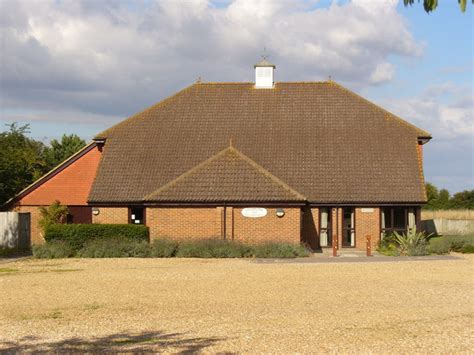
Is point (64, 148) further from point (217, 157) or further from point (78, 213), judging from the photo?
point (217, 157)

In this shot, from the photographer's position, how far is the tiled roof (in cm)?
3650

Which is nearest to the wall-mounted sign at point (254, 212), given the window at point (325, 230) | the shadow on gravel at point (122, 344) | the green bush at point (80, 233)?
the window at point (325, 230)

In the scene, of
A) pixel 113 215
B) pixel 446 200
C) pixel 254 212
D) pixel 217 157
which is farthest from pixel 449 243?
pixel 446 200

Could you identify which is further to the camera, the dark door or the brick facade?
the dark door

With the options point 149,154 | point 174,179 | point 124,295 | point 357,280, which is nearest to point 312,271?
point 357,280

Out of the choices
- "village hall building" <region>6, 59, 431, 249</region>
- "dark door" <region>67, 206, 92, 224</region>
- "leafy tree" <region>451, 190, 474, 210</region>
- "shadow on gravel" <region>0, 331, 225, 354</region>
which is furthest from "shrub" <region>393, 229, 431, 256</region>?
"leafy tree" <region>451, 190, 474, 210</region>

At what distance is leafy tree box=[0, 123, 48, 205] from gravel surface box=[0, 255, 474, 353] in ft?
55.2

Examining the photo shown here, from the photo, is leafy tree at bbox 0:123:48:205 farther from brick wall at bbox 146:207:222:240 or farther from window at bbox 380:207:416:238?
window at bbox 380:207:416:238

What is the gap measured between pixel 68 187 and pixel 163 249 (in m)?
12.0

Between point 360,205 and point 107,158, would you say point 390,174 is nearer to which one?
point 360,205

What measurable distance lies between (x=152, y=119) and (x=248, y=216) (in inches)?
406

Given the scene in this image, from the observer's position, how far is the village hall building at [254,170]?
1304 inches

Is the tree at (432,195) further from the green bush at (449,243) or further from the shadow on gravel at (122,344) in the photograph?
the shadow on gravel at (122,344)

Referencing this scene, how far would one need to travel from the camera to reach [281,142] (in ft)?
127
